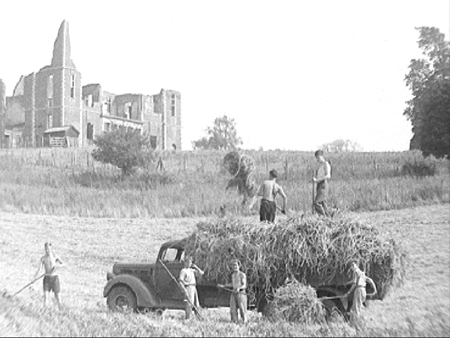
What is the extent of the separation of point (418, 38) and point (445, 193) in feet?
5.53

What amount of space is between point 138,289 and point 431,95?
3.65 metres

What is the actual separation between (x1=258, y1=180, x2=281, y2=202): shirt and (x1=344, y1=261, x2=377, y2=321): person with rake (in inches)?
66.0

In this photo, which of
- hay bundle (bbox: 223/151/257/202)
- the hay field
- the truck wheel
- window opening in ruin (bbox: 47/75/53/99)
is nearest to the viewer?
the hay field

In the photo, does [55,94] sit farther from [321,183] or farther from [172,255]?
[321,183]

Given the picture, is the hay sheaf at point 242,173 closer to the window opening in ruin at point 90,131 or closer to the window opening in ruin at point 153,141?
the window opening in ruin at point 153,141

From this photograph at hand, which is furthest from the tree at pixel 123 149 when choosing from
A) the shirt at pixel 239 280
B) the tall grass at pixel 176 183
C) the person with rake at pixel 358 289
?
the person with rake at pixel 358 289

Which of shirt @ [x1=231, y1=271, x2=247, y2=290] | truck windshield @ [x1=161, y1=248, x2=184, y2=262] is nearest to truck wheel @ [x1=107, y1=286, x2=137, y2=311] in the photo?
truck windshield @ [x1=161, y1=248, x2=184, y2=262]

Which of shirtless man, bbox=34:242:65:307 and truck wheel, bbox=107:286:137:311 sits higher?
shirtless man, bbox=34:242:65:307

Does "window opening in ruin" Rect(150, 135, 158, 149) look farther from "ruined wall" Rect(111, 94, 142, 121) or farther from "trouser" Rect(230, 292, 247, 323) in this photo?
"trouser" Rect(230, 292, 247, 323)

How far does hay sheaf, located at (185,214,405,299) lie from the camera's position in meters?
6.70

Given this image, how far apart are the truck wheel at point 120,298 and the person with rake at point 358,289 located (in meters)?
2.43

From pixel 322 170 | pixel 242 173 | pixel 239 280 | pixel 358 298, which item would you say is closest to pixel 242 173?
pixel 242 173

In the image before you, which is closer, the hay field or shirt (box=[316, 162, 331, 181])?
the hay field

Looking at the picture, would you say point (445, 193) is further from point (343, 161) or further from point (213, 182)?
point (213, 182)
